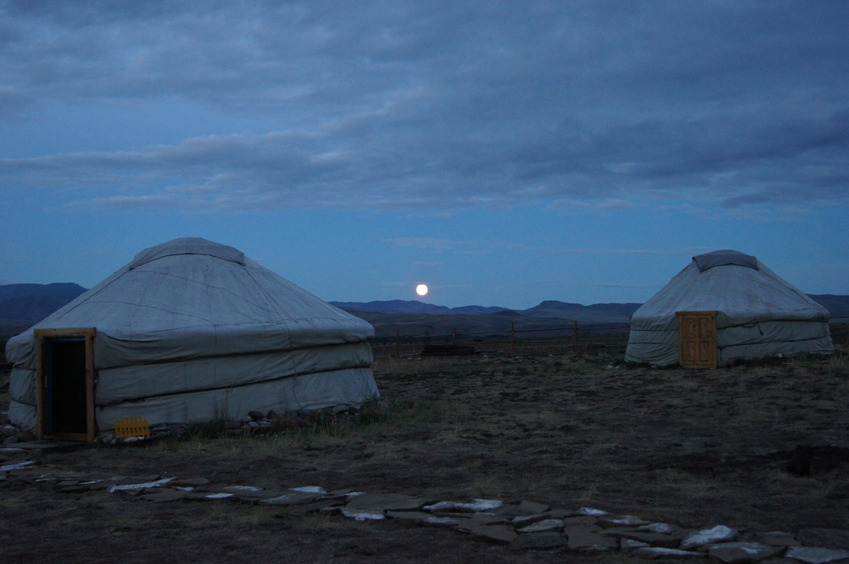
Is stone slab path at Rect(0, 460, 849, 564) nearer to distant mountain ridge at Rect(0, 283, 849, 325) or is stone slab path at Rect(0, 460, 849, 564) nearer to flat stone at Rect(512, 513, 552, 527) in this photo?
flat stone at Rect(512, 513, 552, 527)

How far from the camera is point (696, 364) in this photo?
17.0 meters

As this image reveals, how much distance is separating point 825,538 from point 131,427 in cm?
732

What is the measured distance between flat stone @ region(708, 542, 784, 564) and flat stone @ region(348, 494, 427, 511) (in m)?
1.98

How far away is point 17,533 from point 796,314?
16.6 meters

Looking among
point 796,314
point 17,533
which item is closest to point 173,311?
point 17,533

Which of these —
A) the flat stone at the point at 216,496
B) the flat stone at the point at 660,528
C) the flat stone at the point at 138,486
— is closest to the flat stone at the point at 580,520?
the flat stone at the point at 660,528

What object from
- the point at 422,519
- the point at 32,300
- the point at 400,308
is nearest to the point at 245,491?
the point at 422,519

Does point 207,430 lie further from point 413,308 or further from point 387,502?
point 413,308

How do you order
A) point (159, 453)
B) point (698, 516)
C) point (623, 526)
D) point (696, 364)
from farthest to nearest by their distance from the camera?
1. point (696, 364)
2. point (159, 453)
3. point (698, 516)
4. point (623, 526)

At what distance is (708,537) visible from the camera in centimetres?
432

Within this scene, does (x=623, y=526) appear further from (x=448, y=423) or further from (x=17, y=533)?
(x=448, y=423)

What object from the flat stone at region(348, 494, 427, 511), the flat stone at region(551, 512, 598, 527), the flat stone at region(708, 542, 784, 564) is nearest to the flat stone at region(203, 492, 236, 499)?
the flat stone at region(348, 494, 427, 511)

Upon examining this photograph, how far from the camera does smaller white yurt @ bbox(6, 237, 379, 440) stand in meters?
9.01

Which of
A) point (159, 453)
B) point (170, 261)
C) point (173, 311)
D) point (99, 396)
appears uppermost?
point (170, 261)
